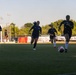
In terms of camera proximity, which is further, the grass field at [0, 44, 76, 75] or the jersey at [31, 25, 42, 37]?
the jersey at [31, 25, 42, 37]

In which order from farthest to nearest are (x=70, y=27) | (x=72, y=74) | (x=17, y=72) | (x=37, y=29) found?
(x=37, y=29)
(x=70, y=27)
(x=17, y=72)
(x=72, y=74)

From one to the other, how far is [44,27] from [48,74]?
5627 inches

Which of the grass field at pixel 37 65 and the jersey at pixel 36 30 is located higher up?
the jersey at pixel 36 30

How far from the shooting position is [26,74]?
312 inches

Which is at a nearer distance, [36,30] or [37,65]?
[37,65]

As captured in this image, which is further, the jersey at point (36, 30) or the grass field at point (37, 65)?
the jersey at point (36, 30)

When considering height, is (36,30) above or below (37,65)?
above

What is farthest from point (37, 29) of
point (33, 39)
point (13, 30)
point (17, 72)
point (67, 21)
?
point (13, 30)

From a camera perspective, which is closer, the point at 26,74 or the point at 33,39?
the point at 26,74

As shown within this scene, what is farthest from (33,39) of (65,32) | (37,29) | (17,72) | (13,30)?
(13,30)

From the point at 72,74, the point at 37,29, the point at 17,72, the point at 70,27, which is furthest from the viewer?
the point at 37,29

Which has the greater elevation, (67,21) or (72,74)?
(67,21)

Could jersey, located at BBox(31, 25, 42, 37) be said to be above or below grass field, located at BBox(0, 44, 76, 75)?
above

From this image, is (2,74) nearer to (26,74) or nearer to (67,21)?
(26,74)
